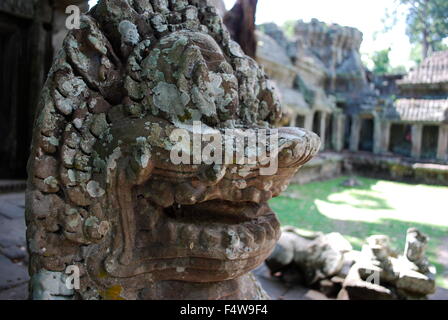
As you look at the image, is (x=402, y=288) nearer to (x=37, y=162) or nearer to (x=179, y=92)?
(x=179, y=92)

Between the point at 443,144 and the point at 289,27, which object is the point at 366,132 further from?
the point at 289,27

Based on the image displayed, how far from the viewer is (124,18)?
1430mm

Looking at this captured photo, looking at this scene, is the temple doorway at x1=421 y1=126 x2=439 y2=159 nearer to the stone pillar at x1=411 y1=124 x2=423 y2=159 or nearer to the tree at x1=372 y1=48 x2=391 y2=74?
the stone pillar at x1=411 y1=124 x2=423 y2=159

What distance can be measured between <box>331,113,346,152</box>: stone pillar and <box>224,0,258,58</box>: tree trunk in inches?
458

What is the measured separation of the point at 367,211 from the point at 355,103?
951cm

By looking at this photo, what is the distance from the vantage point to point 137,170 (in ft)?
4.13

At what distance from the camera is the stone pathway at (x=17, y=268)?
2.12 meters

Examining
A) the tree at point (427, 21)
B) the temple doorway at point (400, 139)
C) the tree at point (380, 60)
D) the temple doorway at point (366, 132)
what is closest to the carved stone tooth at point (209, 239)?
the tree at point (427, 21)

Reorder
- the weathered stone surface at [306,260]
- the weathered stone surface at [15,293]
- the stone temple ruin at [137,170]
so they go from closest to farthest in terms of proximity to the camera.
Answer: the stone temple ruin at [137,170], the weathered stone surface at [15,293], the weathered stone surface at [306,260]

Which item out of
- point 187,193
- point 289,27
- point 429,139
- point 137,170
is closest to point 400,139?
point 429,139

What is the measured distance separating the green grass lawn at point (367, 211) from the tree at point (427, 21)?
5980 millimetres

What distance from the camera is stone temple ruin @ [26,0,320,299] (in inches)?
50.8

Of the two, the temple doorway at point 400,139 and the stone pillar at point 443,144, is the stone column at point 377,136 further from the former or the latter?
the stone pillar at point 443,144
